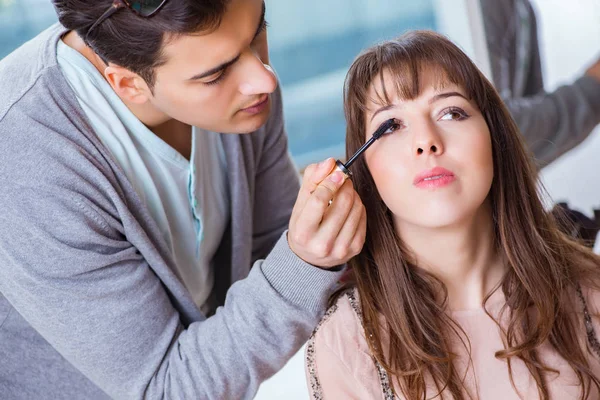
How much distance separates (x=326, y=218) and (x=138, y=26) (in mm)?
383

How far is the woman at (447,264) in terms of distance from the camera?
1.15 metres

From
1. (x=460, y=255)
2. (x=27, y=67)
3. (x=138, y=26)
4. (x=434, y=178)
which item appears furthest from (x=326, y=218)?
(x=27, y=67)

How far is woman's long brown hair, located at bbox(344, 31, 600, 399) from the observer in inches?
46.1

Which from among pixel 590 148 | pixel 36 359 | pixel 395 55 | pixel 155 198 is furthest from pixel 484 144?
pixel 590 148

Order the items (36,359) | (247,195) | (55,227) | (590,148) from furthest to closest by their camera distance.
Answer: (590,148), (247,195), (36,359), (55,227)

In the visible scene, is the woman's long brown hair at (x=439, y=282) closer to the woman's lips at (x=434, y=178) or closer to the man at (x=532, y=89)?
the woman's lips at (x=434, y=178)

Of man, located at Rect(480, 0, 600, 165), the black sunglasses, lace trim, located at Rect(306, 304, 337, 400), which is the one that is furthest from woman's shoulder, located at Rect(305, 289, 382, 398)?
man, located at Rect(480, 0, 600, 165)

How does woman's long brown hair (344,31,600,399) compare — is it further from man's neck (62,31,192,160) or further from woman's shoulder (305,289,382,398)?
man's neck (62,31,192,160)

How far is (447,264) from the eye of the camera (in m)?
1.24

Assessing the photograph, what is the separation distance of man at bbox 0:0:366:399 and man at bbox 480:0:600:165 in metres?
1.02

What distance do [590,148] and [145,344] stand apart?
5.12 feet

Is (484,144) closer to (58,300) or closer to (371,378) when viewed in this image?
(371,378)

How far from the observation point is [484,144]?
1167mm

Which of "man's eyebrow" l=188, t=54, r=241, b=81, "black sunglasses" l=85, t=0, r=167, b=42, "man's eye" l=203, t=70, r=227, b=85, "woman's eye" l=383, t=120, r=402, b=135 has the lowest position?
"woman's eye" l=383, t=120, r=402, b=135
